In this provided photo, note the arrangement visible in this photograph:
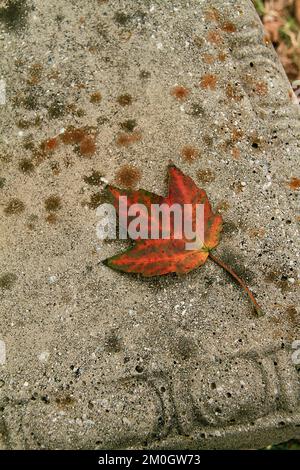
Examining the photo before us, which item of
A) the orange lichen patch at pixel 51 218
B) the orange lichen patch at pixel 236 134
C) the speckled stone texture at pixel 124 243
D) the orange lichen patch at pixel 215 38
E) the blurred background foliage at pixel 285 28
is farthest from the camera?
the blurred background foliage at pixel 285 28

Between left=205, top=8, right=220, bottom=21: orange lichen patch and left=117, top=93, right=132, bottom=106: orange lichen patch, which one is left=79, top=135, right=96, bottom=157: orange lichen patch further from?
left=205, top=8, right=220, bottom=21: orange lichen patch

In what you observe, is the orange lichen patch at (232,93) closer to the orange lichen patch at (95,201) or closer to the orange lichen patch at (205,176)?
the orange lichen patch at (205,176)

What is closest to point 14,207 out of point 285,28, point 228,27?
point 228,27

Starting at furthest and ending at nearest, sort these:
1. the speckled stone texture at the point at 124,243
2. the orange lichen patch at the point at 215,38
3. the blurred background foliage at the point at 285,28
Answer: the blurred background foliage at the point at 285,28, the orange lichen patch at the point at 215,38, the speckled stone texture at the point at 124,243

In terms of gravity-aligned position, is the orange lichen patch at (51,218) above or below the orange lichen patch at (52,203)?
below

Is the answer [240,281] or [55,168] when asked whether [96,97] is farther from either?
[240,281]

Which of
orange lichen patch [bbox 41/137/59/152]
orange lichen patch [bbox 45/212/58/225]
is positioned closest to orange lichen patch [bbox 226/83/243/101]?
orange lichen patch [bbox 41/137/59/152]

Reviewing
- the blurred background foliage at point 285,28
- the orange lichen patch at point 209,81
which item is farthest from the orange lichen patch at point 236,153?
the blurred background foliage at point 285,28
